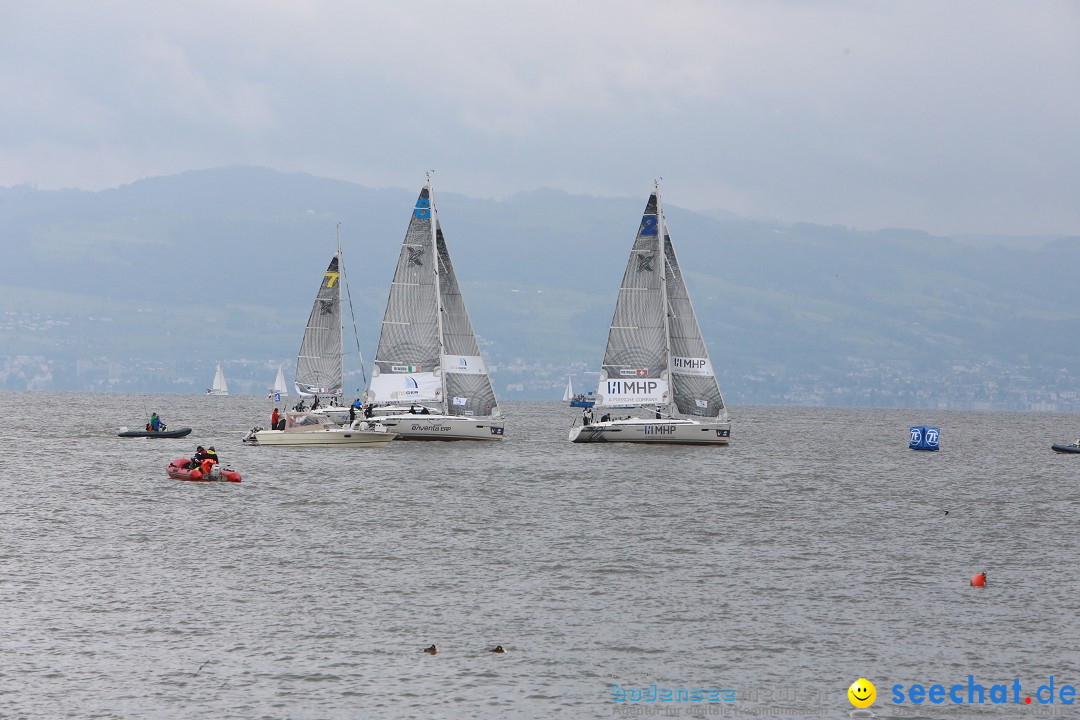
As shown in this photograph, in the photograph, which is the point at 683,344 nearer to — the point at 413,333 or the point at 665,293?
the point at 665,293

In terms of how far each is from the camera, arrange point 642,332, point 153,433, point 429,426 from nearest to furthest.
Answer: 1. point 429,426
2. point 642,332
3. point 153,433

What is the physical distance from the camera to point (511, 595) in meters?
36.2

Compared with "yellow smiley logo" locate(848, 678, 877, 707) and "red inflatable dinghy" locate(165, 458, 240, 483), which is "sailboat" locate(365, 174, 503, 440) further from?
"yellow smiley logo" locate(848, 678, 877, 707)

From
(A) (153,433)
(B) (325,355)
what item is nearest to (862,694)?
(B) (325,355)

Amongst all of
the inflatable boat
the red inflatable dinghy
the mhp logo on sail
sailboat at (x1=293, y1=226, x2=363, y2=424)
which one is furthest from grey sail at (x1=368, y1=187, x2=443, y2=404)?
the inflatable boat

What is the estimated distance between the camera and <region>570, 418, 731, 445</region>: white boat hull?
8462 cm

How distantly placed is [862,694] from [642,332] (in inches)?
2265

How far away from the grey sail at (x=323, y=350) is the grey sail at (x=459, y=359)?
66.6ft

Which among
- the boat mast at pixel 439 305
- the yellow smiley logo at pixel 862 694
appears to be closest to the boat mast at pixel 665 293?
the boat mast at pixel 439 305

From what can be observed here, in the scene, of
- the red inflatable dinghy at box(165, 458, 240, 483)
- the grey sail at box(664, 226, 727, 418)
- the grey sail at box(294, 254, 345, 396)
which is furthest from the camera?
the grey sail at box(294, 254, 345, 396)

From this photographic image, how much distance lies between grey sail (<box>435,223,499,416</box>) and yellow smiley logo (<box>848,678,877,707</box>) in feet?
185

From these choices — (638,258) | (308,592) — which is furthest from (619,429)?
(308,592)

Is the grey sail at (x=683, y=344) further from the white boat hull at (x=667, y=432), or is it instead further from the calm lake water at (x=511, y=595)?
the calm lake water at (x=511, y=595)

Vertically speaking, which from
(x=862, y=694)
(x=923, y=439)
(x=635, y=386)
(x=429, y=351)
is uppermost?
(x=429, y=351)
